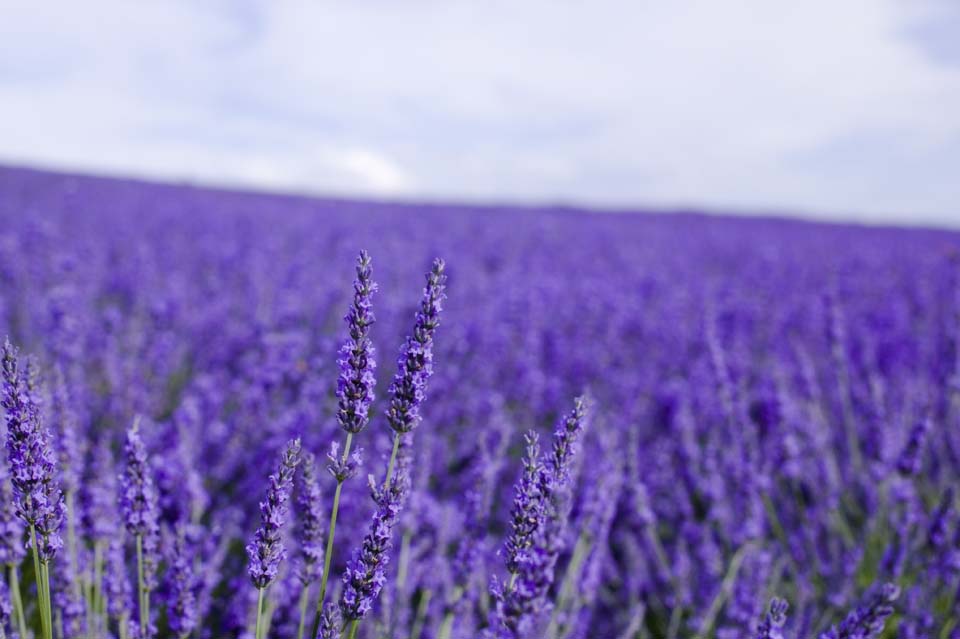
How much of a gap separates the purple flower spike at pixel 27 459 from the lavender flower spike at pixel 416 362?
49cm

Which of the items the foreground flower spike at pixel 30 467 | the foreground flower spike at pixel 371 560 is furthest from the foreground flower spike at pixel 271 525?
the foreground flower spike at pixel 30 467

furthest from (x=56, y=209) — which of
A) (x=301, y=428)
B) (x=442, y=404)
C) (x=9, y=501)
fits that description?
(x=9, y=501)

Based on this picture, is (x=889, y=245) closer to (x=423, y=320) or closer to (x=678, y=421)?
(x=678, y=421)

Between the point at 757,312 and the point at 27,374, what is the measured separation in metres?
5.73

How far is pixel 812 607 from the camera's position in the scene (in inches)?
94.8

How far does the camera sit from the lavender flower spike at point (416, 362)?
112 cm

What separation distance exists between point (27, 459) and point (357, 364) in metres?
0.47

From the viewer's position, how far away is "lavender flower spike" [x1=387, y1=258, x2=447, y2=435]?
112 centimetres

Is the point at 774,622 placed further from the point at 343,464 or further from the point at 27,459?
the point at 27,459

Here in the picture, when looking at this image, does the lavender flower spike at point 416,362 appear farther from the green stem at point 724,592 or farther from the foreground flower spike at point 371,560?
the green stem at point 724,592

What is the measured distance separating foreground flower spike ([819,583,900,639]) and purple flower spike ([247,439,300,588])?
87 centimetres

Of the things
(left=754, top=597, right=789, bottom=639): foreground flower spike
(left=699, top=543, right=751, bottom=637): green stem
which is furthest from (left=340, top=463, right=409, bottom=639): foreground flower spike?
(left=699, top=543, right=751, bottom=637): green stem

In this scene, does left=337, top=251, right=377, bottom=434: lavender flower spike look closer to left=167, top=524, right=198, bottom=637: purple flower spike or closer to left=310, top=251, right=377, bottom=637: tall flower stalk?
left=310, top=251, right=377, bottom=637: tall flower stalk

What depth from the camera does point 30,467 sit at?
1033 mm
